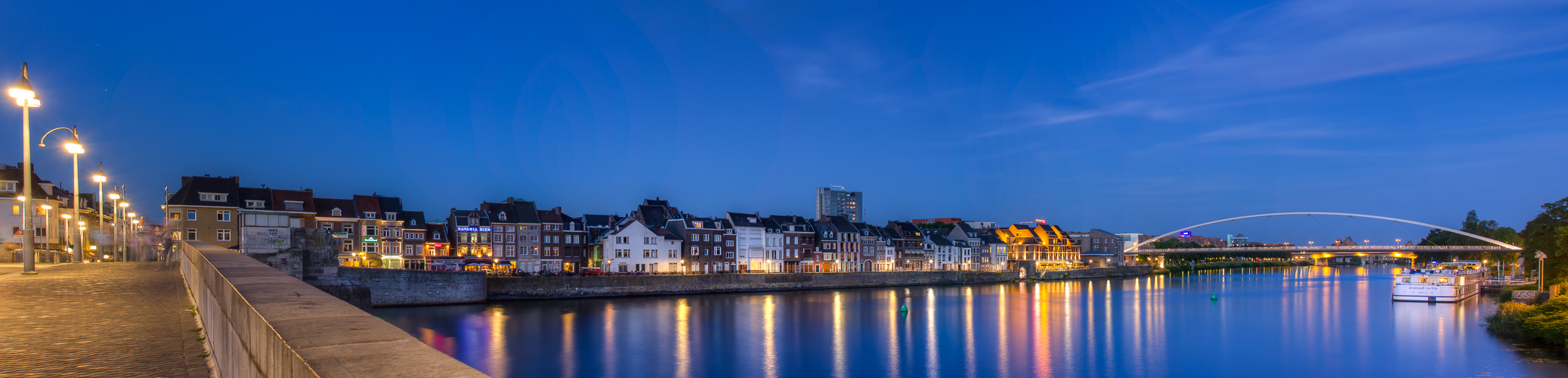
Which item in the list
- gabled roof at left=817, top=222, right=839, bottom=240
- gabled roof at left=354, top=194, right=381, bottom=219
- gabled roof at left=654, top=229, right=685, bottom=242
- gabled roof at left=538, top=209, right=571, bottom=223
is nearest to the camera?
gabled roof at left=354, top=194, right=381, bottom=219

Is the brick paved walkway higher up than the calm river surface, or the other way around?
the brick paved walkway

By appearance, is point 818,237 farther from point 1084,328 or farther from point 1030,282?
point 1084,328

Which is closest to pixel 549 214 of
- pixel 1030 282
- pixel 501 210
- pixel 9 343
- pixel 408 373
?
pixel 501 210

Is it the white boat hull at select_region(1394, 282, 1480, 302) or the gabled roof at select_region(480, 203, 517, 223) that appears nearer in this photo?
the white boat hull at select_region(1394, 282, 1480, 302)

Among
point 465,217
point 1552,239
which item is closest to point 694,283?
point 465,217

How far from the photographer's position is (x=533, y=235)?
232ft

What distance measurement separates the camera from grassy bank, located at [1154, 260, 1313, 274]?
135 metres

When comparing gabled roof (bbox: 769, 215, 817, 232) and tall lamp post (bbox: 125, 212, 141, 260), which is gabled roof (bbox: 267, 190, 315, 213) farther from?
gabled roof (bbox: 769, 215, 817, 232)

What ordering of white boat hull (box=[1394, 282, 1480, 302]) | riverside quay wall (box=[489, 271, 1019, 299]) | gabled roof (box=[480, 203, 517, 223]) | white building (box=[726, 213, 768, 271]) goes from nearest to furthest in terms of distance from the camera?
riverside quay wall (box=[489, 271, 1019, 299]) < white boat hull (box=[1394, 282, 1480, 302]) < gabled roof (box=[480, 203, 517, 223]) < white building (box=[726, 213, 768, 271])

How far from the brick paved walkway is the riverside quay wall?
42.2 m

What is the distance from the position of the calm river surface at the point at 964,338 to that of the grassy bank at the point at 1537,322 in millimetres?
1109

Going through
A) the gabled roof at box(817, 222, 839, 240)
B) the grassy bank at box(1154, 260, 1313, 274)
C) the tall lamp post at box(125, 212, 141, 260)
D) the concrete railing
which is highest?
the concrete railing

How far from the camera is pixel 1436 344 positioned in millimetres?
38844

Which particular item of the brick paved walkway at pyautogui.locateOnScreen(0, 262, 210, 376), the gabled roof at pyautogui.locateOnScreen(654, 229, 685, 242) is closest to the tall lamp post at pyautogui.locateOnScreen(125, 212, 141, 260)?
the gabled roof at pyautogui.locateOnScreen(654, 229, 685, 242)
